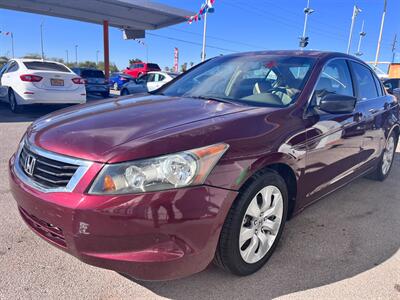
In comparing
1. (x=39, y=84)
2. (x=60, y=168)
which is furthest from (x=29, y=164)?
(x=39, y=84)

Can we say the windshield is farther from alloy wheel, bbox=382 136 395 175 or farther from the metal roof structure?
the metal roof structure

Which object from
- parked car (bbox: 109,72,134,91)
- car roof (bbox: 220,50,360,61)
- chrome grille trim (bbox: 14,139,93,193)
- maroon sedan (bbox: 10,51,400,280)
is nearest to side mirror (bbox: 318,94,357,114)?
maroon sedan (bbox: 10,51,400,280)

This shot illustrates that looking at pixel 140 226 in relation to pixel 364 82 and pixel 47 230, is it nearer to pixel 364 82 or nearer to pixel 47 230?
pixel 47 230

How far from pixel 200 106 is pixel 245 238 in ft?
3.47

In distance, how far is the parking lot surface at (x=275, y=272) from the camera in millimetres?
2166

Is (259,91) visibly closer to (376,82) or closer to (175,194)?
(175,194)

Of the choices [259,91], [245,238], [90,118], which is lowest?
[245,238]

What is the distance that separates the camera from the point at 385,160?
470 cm

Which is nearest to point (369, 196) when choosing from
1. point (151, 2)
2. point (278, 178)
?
point (278, 178)

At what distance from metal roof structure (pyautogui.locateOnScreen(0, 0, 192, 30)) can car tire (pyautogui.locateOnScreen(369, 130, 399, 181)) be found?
41.4 ft

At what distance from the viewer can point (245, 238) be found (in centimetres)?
223

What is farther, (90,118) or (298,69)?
(298,69)

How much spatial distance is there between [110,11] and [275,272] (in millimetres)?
16048

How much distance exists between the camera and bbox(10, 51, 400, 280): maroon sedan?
1.77m
